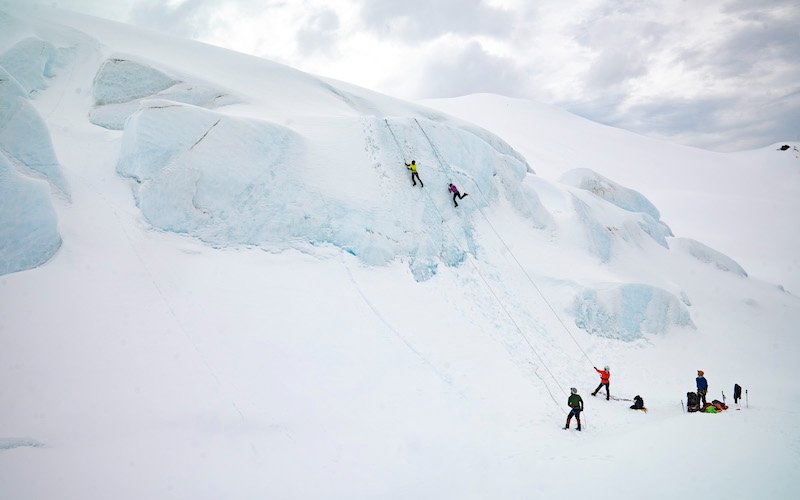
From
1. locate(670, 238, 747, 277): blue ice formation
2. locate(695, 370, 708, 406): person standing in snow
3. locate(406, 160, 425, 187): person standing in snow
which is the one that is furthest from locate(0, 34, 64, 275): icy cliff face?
locate(670, 238, 747, 277): blue ice formation

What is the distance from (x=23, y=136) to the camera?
12.5 m

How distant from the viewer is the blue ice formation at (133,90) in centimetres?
1931

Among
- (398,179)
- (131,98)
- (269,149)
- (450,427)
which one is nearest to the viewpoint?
(450,427)

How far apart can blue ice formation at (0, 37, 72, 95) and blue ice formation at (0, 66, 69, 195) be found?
33.6 feet

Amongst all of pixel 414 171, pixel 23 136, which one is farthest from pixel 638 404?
pixel 23 136

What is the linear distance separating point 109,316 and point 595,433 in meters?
13.1

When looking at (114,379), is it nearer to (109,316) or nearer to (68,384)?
(68,384)

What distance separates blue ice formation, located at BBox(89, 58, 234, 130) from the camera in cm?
1931

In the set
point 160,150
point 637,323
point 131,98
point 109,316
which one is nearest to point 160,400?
point 109,316

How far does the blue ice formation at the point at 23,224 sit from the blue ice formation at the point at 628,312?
19.4 metres

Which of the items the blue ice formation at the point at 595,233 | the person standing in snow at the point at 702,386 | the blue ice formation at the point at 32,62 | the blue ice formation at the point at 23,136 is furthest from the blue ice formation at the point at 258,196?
the blue ice formation at the point at 595,233

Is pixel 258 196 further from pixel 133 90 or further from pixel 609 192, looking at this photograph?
pixel 609 192

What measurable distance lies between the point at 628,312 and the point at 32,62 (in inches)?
1283

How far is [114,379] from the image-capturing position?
8.75 m
